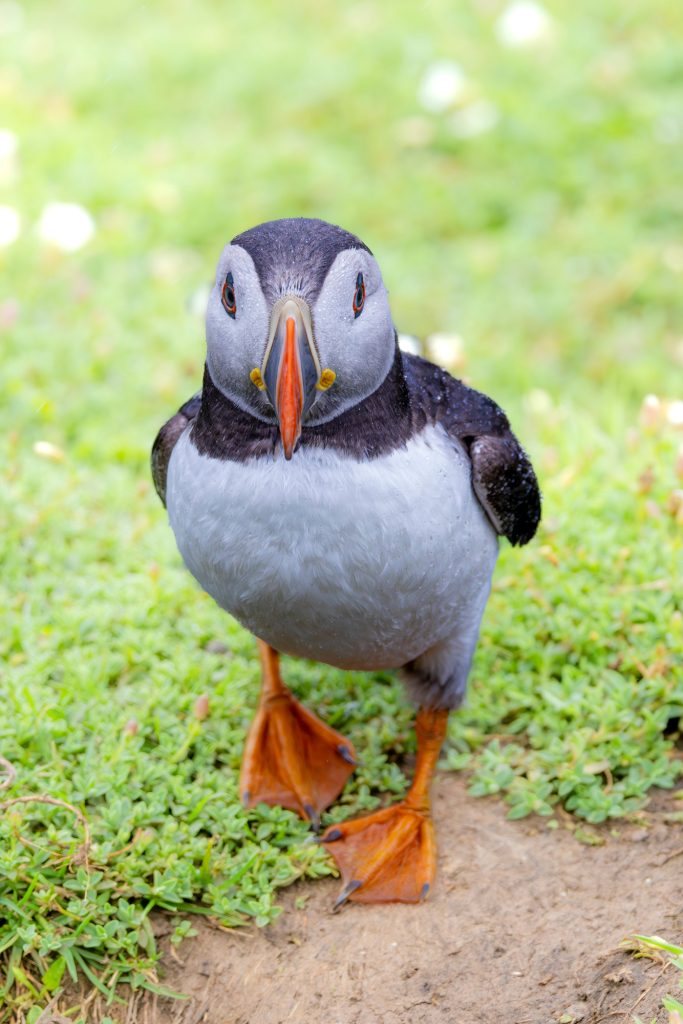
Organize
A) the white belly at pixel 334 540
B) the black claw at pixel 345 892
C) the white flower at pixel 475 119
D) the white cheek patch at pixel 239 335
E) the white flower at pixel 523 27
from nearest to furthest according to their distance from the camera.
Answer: the white cheek patch at pixel 239 335 < the white belly at pixel 334 540 < the black claw at pixel 345 892 < the white flower at pixel 475 119 < the white flower at pixel 523 27

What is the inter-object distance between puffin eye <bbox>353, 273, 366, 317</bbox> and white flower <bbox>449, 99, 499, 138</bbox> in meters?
4.90

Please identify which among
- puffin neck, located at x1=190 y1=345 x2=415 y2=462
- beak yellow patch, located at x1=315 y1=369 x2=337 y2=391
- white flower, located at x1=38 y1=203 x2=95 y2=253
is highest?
beak yellow patch, located at x1=315 y1=369 x2=337 y2=391

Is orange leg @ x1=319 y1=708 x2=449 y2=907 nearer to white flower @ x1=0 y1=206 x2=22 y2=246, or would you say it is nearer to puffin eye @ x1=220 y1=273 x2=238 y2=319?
puffin eye @ x1=220 y1=273 x2=238 y2=319

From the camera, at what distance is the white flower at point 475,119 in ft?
23.6

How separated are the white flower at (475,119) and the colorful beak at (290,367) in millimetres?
5129

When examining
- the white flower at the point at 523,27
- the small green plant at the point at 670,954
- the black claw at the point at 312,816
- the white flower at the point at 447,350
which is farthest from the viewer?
the white flower at the point at 523,27

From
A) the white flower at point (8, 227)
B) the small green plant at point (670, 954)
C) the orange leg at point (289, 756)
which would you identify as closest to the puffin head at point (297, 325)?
the orange leg at point (289, 756)

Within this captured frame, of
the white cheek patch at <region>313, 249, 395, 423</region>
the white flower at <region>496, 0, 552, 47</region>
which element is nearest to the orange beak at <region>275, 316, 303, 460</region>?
the white cheek patch at <region>313, 249, 395, 423</region>

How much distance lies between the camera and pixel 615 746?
3426 millimetres

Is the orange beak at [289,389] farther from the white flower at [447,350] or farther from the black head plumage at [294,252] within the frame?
the white flower at [447,350]

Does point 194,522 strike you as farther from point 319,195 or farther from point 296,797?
point 319,195

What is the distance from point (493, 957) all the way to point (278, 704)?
3.24ft

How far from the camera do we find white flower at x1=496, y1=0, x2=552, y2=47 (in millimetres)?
7793

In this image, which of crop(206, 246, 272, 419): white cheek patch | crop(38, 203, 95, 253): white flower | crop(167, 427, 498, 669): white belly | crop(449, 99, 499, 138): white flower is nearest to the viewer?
crop(206, 246, 272, 419): white cheek patch
